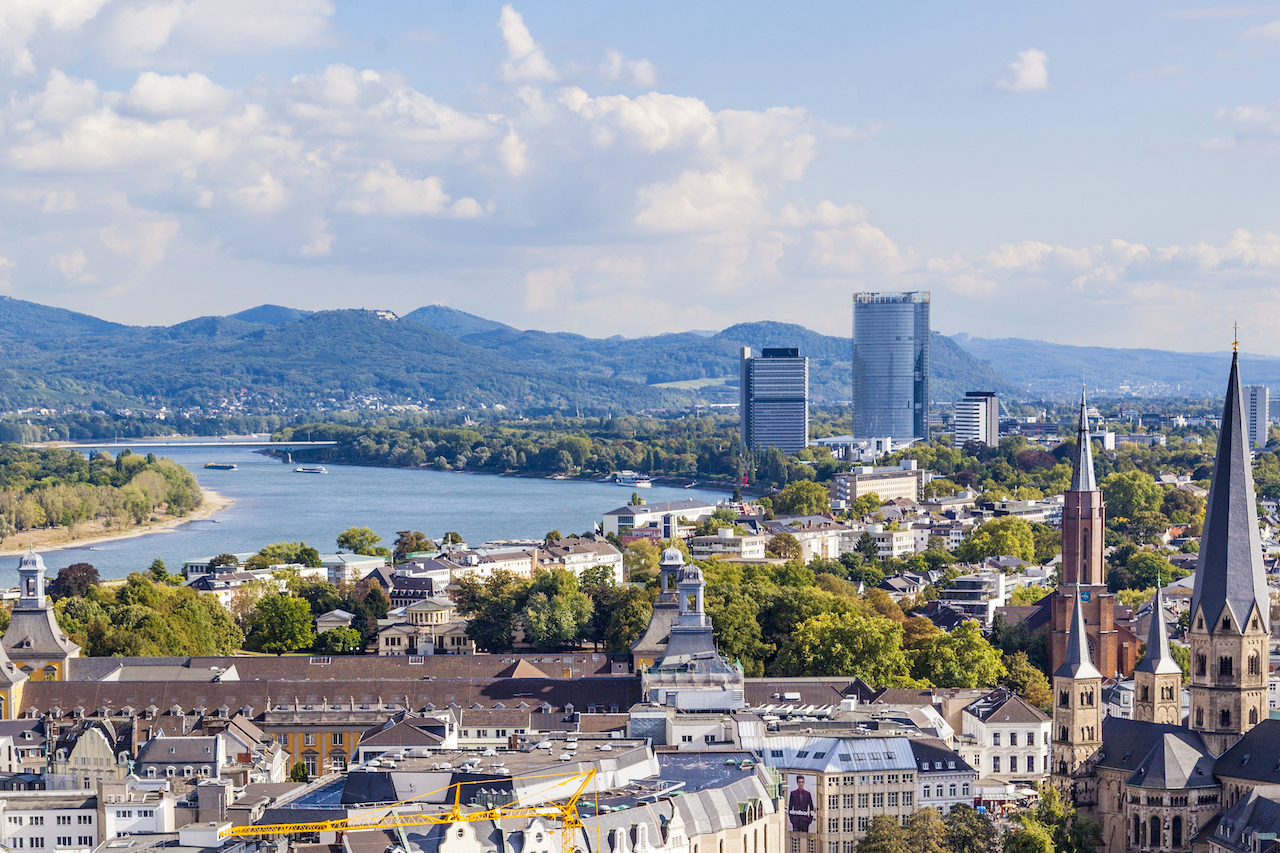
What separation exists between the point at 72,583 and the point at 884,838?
38789 millimetres

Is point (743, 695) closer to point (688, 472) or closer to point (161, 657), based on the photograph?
point (161, 657)

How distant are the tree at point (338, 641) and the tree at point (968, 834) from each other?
29.5 m

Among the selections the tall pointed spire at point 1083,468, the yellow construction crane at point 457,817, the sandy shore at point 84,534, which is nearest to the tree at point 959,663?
the tall pointed spire at point 1083,468

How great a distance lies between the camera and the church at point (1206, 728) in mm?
30062

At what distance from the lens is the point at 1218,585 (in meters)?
32.2

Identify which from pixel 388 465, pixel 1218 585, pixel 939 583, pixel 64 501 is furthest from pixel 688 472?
pixel 1218 585

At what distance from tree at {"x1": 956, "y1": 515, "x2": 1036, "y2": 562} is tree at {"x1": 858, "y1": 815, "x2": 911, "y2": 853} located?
48.4 metres

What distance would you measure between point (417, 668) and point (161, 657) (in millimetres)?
6353

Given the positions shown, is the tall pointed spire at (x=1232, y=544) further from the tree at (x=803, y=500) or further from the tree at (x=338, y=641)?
the tree at (x=803, y=500)

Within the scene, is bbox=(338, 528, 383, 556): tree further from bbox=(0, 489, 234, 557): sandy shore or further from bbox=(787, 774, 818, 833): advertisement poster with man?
bbox=(787, 774, 818, 833): advertisement poster with man

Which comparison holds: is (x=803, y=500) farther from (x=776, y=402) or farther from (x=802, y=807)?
(x=802, y=807)

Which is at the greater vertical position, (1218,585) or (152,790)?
(1218,585)

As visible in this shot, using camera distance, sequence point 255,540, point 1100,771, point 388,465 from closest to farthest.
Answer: point 1100,771 < point 255,540 < point 388,465

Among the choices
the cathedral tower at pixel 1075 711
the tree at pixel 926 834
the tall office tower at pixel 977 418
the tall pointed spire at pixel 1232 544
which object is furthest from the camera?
the tall office tower at pixel 977 418
